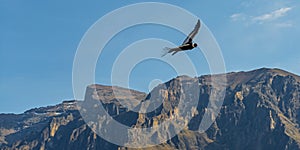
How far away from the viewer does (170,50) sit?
88.2 feet

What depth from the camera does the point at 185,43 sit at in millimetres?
26812

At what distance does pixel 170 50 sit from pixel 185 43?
83cm

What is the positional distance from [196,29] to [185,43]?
156 cm

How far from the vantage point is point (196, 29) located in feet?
83.5

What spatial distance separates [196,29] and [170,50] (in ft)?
6.83
